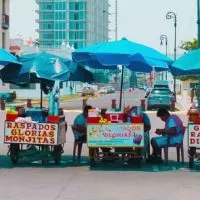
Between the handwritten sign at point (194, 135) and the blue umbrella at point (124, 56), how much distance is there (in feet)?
5.07

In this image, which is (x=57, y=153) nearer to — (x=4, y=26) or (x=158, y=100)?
(x=158, y=100)

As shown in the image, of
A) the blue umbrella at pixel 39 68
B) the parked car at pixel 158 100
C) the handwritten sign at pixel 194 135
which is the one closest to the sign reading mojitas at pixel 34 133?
the blue umbrella at pixel 39 68

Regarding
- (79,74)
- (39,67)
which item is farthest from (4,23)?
(39,67)

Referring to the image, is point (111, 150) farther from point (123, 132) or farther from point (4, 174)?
point (4, 174)

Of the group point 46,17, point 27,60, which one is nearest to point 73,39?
point 46,17

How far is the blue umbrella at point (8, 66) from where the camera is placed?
13.6 metres

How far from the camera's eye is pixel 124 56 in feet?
43.4

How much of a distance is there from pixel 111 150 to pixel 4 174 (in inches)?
127

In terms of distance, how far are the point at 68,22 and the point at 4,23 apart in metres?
112

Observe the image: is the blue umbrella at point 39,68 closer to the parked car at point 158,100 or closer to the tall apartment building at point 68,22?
the parked car at point 158,100

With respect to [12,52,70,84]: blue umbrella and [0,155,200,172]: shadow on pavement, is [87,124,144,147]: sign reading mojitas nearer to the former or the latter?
[0,155,200,172]: shadow on pavement

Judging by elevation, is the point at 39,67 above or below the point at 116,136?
above

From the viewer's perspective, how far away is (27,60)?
14.1 m

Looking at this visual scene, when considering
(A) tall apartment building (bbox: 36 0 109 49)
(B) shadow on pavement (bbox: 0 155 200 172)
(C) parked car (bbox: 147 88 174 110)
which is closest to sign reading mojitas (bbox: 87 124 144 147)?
(B) shadow on pavement (bbox: 0 155 200 172)
